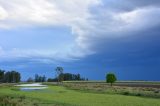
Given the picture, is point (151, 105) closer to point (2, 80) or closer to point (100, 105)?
point (100, 105)

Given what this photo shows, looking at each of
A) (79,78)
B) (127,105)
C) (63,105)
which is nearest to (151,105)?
(127,105)

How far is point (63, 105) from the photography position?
34125 mm

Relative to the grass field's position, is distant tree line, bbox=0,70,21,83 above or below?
above

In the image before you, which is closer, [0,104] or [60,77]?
[0,104]

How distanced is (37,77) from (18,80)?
64.2 ft

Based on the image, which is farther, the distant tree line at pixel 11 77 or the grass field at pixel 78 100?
the distant tree line at pixel 11 77

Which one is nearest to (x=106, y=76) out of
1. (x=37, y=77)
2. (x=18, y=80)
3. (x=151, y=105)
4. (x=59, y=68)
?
(x=59, y=68)

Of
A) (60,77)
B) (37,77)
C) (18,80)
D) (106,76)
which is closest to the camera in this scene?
(106,76)

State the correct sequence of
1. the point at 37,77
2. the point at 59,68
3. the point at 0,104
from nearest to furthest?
1. the point at 0,104
2. the point at 59,68
3. the point at 37,77

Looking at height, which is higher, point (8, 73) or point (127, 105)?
point (8, 73)

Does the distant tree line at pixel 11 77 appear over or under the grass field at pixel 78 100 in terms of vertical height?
over

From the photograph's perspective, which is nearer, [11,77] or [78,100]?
[78,100]

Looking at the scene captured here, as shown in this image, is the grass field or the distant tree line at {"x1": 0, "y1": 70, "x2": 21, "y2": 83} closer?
the grass field

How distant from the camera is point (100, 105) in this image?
113 ft
